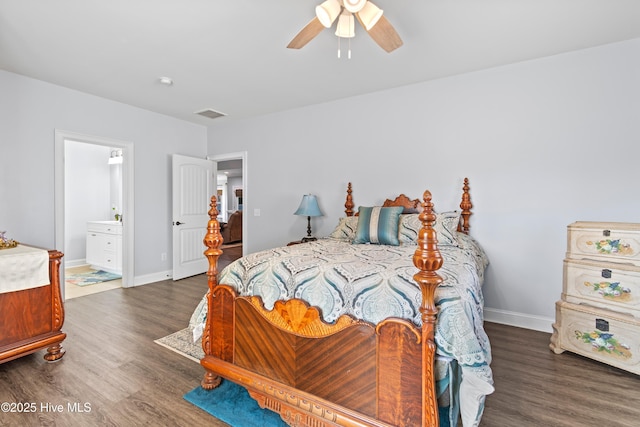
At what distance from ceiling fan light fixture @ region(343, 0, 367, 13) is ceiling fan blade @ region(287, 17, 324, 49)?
0.19 meters

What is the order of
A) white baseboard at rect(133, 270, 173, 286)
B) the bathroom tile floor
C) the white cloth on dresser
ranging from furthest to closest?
white baseboard at rect(133, 270, 173, 286), the bathroom tile floor, the white cloth on dresser

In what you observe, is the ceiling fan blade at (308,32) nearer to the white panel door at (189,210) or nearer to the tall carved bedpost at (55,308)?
the tall carved bedpost at (55,308)

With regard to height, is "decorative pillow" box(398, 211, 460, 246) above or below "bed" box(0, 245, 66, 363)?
above

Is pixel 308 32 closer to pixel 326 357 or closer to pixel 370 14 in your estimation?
pixel 370 14

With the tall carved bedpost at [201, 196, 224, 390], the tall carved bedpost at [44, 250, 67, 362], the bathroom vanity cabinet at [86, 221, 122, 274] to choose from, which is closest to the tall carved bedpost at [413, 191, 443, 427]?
the tall carved bedpost at [201, 196, 224, 390]

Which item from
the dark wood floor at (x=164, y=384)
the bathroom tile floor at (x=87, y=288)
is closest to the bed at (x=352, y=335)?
the dark wood floor at (x=164, y=384)

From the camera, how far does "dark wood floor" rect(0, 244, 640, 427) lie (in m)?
1.65

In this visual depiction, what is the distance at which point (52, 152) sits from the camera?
3428 millimetres

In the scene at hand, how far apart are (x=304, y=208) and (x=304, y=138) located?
108 centimetres

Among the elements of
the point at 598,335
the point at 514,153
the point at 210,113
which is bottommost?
the point at 598,335

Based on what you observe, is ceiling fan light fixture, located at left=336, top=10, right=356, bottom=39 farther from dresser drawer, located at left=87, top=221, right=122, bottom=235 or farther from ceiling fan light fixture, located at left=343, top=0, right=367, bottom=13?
dresser drawer, located at left=87, top=221, right=122, bottom=235

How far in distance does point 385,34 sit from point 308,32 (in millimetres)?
508

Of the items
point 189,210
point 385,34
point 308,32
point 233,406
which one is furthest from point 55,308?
point 385,34

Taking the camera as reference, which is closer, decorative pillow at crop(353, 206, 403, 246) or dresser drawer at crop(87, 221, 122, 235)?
decorative pillow at crop(353, 206, 403, 246)
